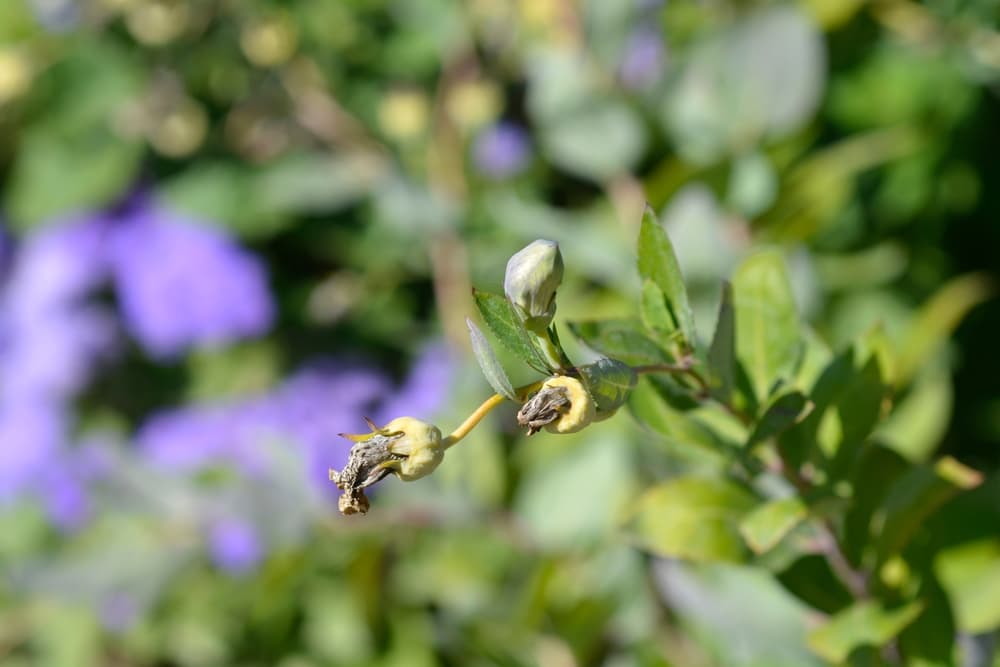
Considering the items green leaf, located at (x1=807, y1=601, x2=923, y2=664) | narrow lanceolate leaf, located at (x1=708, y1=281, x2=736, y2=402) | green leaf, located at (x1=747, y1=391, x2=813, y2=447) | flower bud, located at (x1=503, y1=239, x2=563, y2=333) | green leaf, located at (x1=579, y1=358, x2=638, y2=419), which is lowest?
green leaf, located at (x1=807, y1=601, x2=923, y2=664)

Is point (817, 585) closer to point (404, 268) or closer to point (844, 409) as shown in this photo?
point (844, 409)

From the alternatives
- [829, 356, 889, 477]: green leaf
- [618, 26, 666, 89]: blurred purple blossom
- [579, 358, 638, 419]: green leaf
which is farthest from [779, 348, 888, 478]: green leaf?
[618, 26, 666, 89]: blurred purple blossom

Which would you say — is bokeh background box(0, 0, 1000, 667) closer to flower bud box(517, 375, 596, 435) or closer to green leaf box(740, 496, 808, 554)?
green leaf box(740, 496, 808, 554)

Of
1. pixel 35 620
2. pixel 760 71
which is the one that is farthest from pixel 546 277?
pixel 35 620

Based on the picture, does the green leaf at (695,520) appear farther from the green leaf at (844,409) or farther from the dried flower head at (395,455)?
the dried flower head at (395,455)

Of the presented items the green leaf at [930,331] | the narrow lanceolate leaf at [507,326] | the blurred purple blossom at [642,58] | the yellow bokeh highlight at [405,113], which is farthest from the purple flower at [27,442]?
the narrow lanceolate leaf at [507,326]

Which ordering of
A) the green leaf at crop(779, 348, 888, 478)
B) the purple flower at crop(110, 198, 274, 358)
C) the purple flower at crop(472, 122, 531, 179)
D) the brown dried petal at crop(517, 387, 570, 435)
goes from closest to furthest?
the brown dried petal at crop(517, 387, 570, 435) → the green leaf at crop(779, 348, 888, 478) → the purple flower at crop(472, 122, 531, 179) → the purple flower at crop(110, 198, 274, 358)

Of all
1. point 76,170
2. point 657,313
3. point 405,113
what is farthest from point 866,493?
point 76,170

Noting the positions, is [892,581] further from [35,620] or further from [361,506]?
[35,620]
